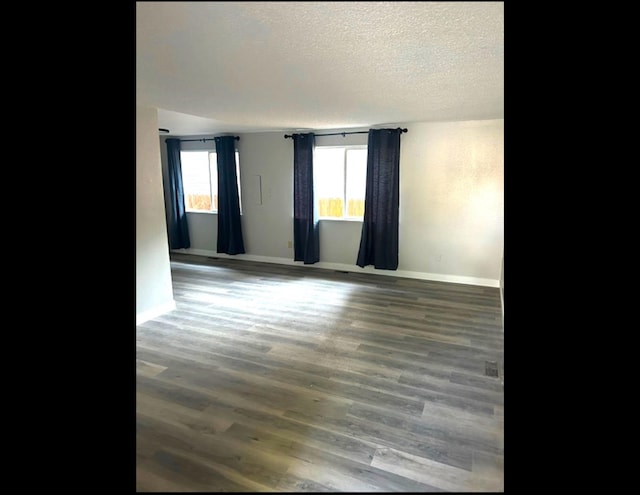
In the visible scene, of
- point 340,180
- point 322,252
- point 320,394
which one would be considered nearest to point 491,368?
point 320,394

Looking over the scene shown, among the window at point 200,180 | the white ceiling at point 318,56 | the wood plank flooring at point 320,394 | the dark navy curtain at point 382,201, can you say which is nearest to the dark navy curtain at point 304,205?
the dark navy curtain at point 382,201

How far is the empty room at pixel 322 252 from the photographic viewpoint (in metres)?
1.21

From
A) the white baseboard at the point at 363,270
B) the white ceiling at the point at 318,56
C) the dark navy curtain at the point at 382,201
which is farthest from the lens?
the dark navy curtain at the point at 382,201

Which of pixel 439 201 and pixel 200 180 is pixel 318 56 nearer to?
pixel 439 201

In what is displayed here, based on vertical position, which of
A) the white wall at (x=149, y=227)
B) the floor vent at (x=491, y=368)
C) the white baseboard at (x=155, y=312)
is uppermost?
the white wall at (x=149, y=227)

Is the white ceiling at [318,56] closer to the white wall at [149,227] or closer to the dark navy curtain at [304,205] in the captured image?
the white wall at [149,227]

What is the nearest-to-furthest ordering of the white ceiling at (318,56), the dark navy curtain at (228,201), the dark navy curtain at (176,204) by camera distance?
the white ceiling at (318,56), the dark navy curtain at (228,201), the dark navy curtain at (176,204)

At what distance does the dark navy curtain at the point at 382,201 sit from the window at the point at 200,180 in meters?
2.62

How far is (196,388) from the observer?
190 centimetres

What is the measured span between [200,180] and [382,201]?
3201 millimetres

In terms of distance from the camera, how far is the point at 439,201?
13.7 feet

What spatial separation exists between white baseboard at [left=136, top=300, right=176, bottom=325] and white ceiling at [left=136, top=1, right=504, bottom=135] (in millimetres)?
1684
